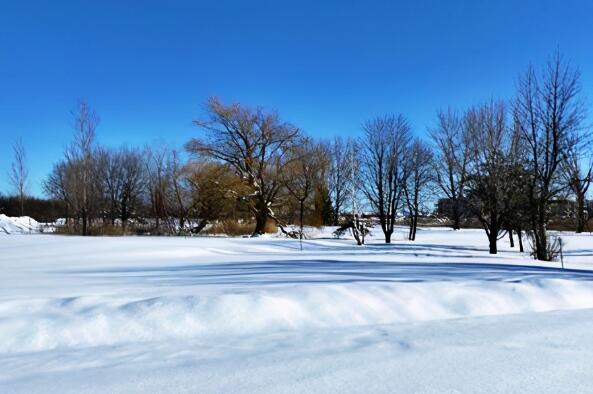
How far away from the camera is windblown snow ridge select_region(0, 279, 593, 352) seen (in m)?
4.39

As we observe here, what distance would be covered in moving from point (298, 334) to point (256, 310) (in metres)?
0.73

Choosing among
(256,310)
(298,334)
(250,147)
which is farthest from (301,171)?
(298,334)

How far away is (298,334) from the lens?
438 cm

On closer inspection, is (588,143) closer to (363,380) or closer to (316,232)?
(363,380)

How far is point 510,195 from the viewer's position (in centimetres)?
1867

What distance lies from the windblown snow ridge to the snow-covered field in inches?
0.7

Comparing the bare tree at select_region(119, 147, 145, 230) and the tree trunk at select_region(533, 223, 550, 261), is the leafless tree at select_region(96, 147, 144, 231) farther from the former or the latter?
the tree trunk at select_region(533, 223, 550, 261)

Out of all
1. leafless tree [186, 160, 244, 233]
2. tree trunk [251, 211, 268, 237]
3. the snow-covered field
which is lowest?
the snow-covered field

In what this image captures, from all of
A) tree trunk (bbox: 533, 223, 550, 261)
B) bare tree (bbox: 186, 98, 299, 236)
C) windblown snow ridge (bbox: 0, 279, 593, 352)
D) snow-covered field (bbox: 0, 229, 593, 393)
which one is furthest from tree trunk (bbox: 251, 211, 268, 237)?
windblown snow ridge (bbox: 0, 279, 593, 352)

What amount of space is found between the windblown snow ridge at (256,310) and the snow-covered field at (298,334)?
17mm

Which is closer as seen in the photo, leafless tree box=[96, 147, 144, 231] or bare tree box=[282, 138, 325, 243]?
bare tree box=[282, 138, 325, 243]

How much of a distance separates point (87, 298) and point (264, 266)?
15.1ft

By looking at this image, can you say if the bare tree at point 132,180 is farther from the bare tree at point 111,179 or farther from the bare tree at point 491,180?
the bare tree at point 491,180

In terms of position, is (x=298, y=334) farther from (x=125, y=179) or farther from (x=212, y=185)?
(x=125, y=179)
